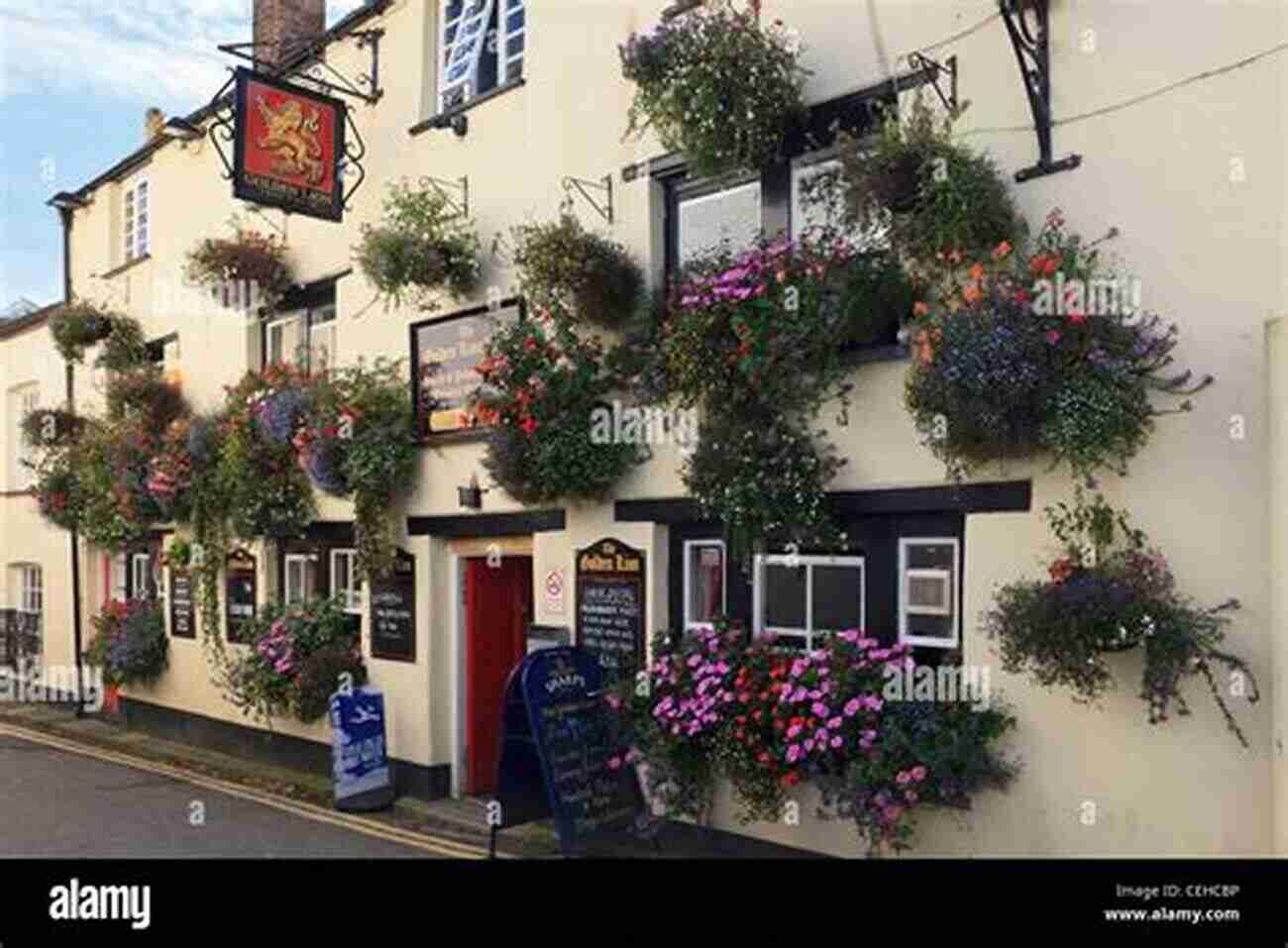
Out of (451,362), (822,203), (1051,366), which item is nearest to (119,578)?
(451,362)

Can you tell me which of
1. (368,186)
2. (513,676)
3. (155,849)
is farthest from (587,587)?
(368,186)

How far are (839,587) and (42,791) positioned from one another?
7982 mm

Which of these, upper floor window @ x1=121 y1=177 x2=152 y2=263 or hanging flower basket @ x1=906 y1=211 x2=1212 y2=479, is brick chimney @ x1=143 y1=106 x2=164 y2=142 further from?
hanging flower basket @ x1=906 y1=211 x2=1212 y2=479

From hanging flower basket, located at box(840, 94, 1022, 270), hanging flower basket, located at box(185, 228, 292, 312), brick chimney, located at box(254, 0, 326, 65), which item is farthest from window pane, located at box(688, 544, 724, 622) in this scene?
brick chimney, located at box(254, 0, 326, 65)

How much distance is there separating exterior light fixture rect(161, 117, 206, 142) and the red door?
673cm

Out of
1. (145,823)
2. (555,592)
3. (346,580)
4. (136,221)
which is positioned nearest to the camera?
(555,592)

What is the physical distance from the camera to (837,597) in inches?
303

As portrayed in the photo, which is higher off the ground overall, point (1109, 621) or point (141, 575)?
point (1109, 621)

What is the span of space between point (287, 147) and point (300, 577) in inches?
174

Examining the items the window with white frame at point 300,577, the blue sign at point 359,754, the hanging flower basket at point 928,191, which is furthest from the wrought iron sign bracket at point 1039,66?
the window with white frame at point 300,577

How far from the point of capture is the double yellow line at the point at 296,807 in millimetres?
8828

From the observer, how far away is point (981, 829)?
22.2 ft
